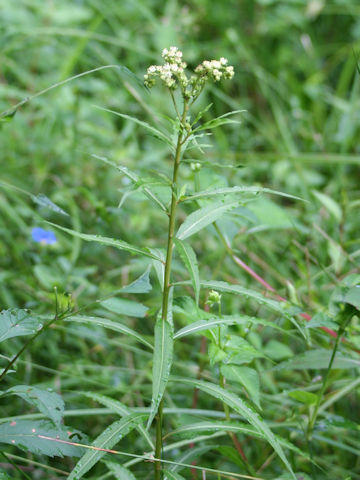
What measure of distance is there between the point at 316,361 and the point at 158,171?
57 centimetres

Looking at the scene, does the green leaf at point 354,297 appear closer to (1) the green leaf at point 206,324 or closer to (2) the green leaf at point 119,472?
(1) the green leaf at point 206,324

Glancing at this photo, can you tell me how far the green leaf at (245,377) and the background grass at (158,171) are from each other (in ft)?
0.81

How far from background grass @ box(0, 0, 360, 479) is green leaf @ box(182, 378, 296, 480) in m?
0.35

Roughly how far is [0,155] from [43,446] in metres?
1.68

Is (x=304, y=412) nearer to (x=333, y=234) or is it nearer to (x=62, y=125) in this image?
(x=333, y=234)

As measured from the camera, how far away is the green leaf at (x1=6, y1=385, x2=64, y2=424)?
3.11 feet

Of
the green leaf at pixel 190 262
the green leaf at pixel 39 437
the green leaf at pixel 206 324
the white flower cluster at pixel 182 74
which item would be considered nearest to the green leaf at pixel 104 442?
the green leaf at pixel 39 437

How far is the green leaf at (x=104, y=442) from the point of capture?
885 mm

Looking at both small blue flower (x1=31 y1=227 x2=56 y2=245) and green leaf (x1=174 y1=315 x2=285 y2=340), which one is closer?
green leaf (x1=174 y1=315 x2=285 y2=340)

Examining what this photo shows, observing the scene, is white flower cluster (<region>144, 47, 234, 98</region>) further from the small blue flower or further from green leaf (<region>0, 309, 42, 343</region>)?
the small blue flower

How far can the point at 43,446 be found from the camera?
37.6 inches

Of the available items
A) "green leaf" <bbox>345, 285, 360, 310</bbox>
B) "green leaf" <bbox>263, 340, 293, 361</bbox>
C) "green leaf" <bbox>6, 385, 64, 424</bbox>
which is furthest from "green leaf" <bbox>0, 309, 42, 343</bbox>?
"green leaf" <bbox>263, 340, 293, 361</bbox>

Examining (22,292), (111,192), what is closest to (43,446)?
(22,292)

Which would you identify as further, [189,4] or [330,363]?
[189,4]
